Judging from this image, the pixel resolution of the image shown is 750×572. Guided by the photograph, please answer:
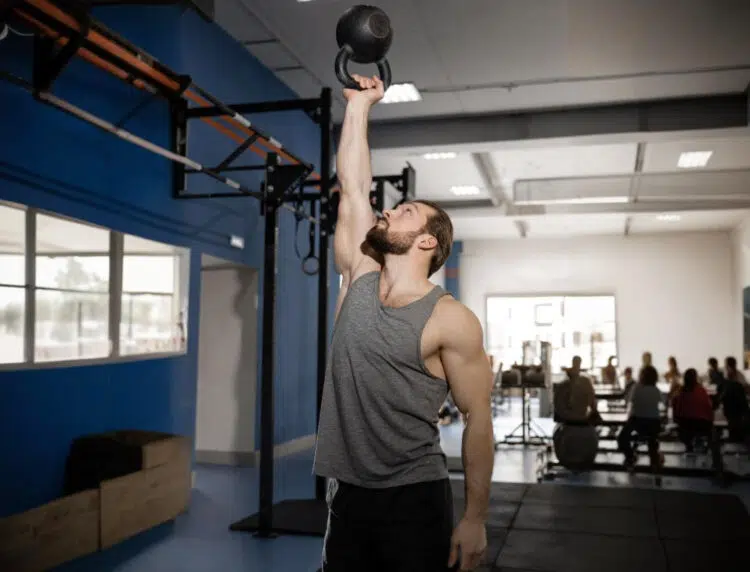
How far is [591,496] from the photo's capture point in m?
3.96

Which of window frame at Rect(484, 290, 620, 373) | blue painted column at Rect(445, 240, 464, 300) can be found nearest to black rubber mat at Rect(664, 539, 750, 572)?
window frame at Rect(484, 290, 620, 373)

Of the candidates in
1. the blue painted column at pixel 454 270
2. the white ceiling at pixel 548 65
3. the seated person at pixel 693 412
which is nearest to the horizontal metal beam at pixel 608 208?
the white ceiling at pixel 548 65

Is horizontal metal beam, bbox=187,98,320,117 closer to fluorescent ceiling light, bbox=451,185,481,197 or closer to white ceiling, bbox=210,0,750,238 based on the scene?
white ceiling, bbox=210,0,750,238

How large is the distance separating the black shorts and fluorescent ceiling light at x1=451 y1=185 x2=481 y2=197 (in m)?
8.47

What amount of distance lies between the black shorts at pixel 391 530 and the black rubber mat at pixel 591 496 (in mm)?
2590

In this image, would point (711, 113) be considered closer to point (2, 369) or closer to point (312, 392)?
point (312, 392)

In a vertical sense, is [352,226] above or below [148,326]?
above

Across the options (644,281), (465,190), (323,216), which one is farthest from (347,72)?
(644,281)

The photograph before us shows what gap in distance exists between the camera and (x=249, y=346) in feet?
20.0

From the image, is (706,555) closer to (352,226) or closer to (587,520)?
(587,520)

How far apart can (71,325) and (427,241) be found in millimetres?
2807

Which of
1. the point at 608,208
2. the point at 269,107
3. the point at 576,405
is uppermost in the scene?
the point at 608,208

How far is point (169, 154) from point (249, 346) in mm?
2811

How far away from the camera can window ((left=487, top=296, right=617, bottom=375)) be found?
45.4 ft
